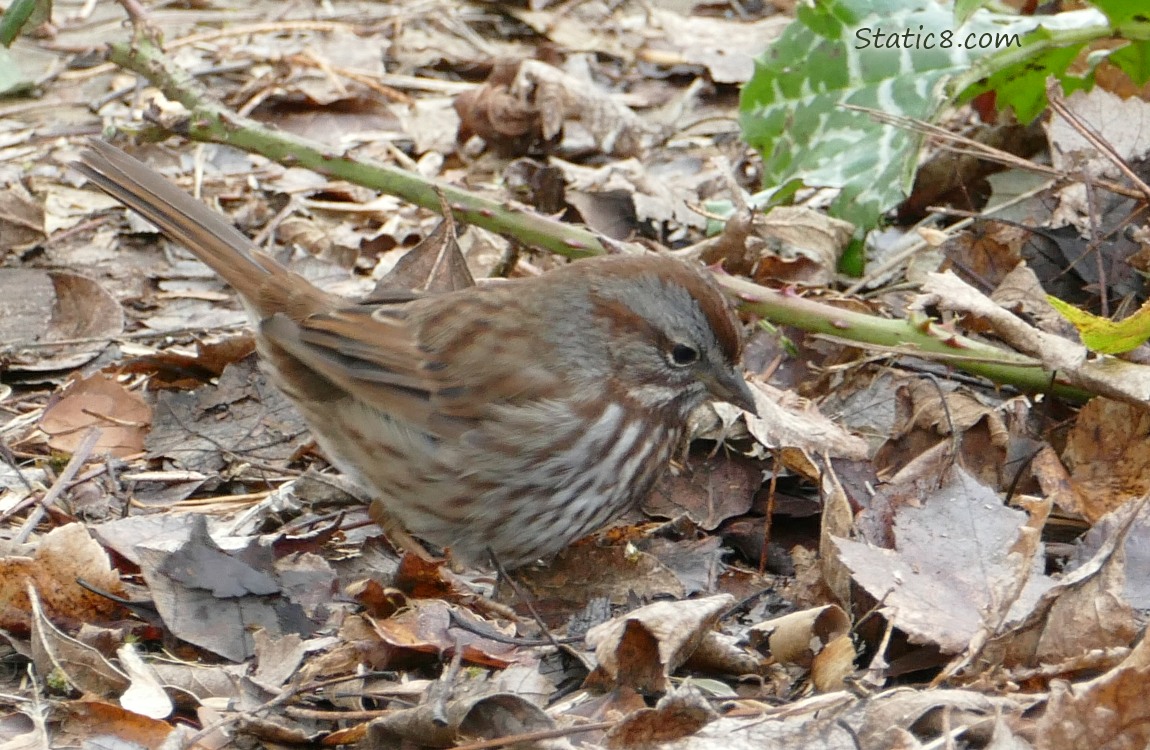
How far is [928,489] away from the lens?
11.3ft

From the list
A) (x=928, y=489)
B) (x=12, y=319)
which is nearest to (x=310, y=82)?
(x=12, y=319)

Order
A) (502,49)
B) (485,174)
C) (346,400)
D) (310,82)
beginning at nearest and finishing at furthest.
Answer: (346,400), (485,174), (310,82), (502,49)

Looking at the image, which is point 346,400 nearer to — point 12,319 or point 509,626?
point 509,626

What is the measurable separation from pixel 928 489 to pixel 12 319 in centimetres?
303

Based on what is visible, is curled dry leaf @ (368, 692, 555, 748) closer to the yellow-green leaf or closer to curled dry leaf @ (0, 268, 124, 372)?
the yellow-green leaf

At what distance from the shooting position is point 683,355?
365 cm

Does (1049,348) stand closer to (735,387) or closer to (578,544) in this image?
(735,387)

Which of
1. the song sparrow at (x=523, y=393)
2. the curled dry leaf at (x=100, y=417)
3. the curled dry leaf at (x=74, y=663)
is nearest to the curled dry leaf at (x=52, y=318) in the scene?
the curled dry leaf at (x=100, y=417)

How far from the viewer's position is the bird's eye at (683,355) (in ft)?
11.9

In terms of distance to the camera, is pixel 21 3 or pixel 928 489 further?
pixel 21 3

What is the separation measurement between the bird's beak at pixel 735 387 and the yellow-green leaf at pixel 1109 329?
776mm

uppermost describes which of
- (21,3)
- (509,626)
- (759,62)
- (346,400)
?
(21,3)

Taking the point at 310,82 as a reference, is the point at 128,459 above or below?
below

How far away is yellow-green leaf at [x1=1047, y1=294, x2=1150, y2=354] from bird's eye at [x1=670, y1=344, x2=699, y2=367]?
875 mm
